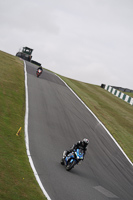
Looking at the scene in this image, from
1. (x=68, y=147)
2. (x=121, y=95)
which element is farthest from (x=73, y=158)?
(x=121, y=95)

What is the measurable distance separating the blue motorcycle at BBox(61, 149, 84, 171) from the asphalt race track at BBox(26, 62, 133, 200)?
0.88ft

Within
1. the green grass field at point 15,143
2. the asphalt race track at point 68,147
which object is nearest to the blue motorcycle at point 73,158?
the asphalt race track at point 68,147

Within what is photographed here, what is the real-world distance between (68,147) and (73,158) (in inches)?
113

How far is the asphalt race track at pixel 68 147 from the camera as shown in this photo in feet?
34.6

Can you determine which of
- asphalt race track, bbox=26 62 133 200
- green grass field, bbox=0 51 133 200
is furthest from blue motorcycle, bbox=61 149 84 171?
green grass field, bbox=0 51 133 200

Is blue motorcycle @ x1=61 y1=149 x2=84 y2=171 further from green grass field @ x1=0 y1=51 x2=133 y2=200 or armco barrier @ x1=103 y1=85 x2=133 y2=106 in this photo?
armco barrier @ x1=103 y1=85 x2=133 y2=106

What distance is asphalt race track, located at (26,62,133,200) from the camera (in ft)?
34.6

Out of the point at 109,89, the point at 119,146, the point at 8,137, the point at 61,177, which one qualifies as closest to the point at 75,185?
the point at 61,177

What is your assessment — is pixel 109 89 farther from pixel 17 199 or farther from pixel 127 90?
pixel 17 199

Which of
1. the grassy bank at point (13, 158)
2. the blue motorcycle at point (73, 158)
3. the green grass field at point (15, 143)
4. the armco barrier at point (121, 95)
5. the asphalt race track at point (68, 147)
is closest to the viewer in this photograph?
the grassy bank at point (13, 158)

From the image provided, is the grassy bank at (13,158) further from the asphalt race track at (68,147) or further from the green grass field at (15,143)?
the asphalt race track at (68,147)

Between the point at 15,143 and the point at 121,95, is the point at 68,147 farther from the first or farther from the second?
the point at 121,95

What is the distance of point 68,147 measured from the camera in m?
15.0

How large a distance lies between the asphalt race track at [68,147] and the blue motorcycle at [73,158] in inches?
10.6
